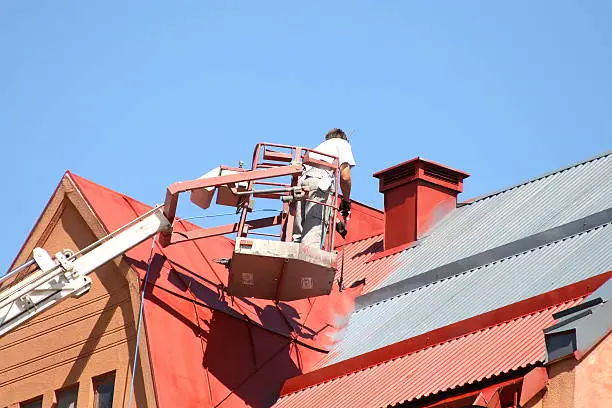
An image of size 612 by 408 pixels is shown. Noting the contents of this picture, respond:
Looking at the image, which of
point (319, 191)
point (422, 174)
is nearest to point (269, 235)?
point (319, 191)

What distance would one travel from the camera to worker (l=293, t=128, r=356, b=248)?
1021 inches

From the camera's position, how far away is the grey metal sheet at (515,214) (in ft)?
85.1

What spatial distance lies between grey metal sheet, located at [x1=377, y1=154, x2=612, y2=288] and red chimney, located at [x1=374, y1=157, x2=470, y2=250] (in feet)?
1.36

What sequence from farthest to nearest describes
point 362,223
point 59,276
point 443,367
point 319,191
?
1. point 362,223
2. point 319,191
3. point 59,276
4. point 443,367

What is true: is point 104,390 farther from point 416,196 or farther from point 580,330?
point 580,330

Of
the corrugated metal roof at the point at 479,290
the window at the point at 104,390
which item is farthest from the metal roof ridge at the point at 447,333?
the window at the point at 104,390

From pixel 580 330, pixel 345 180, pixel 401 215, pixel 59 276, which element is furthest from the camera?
pixel 401 215

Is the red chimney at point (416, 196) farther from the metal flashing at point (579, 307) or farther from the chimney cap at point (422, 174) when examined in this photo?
the metal flashing at point (579, 307)

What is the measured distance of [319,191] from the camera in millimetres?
26281

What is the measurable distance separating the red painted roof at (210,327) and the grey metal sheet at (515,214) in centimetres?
166

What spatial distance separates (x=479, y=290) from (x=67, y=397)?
7.06 metres

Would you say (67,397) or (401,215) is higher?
(401,215)

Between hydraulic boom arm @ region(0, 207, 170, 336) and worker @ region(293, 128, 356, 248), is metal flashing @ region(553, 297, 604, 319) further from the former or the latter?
hydraulic boom arm @ region(0, 207, 170, 336)

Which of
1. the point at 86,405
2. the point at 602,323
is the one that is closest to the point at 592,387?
the point at 602,323
